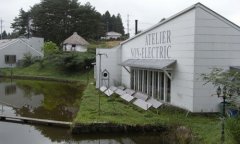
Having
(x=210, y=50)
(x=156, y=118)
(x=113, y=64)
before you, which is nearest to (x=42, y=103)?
(x=113, y=64)

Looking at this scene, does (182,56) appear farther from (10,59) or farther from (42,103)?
(10,59)

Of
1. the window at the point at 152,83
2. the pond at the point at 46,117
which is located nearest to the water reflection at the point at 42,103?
the pond at the point at 46,117

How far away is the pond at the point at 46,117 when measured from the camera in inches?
482

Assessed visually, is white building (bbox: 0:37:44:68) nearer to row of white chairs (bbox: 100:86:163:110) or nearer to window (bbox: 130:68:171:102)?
row of white chairs (bbox: 100:86:163:110)

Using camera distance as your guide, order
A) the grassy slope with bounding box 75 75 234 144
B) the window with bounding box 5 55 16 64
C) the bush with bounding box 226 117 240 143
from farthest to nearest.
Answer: the window with bounding box 5 55 16 64, the grassy slope with bounding box 75 75 234 144, the bush with bounding box 226 117 240 143

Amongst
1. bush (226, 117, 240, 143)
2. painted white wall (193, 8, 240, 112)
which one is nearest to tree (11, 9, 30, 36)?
painted white wall (193, 8, 240, 112)

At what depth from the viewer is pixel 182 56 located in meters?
15.2

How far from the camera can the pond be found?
1224 cm

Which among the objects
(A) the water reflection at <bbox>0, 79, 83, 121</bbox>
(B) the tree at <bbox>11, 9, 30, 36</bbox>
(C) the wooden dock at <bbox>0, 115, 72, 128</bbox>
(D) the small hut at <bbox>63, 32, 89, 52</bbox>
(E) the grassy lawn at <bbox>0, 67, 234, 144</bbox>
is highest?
(B) the tree at <bbox>11, 9, 30, 36</bbox>

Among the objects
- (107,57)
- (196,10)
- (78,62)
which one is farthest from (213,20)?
(78,62)

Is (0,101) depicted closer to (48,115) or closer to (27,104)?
(27,104)

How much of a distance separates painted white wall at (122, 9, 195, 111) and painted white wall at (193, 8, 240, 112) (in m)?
0.25

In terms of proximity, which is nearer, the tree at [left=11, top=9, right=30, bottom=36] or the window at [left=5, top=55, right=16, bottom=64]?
the window at [left=5, top=55, right=16, bottom=64]

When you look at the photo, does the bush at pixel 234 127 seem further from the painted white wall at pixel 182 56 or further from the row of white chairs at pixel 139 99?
the row of white chairs at pixel 139 99
